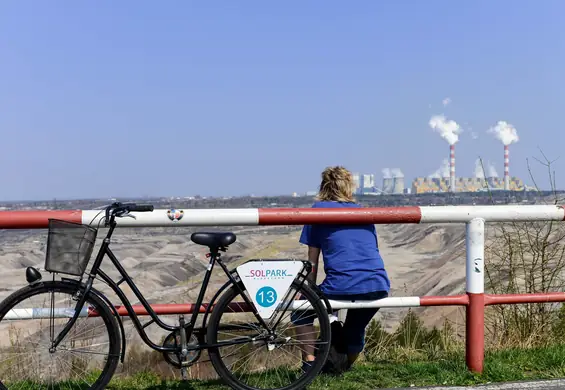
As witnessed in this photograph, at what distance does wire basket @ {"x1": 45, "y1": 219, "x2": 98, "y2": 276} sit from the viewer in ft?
10.7

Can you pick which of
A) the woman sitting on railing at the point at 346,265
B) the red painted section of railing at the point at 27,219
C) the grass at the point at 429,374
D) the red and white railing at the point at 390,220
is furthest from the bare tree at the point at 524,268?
the red painted section of railing at the point at 27,219

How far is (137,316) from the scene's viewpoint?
3561mm

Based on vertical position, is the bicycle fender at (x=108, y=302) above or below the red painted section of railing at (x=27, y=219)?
below

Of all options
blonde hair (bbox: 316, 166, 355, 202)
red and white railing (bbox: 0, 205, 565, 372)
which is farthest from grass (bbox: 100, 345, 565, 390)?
blonde hair (bbox: 316, 166, 355, 202)

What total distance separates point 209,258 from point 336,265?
0.82 metres

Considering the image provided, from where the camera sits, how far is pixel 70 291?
3430mm

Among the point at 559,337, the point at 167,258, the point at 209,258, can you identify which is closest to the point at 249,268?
the point at 209,258

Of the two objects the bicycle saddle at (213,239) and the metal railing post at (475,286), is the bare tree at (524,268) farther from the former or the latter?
the bicycle saddle at (213,239)

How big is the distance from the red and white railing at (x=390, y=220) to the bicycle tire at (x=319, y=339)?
0.13 meters

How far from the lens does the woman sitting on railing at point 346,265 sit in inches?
151

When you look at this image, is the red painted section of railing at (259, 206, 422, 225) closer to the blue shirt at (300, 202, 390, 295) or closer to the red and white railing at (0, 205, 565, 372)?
the red and white railing at (0, 205, 565, 372)

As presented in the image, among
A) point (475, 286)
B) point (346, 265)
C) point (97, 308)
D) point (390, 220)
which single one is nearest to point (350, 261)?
A: point (346, 265)

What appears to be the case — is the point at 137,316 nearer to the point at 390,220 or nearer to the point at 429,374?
the point at 390,220

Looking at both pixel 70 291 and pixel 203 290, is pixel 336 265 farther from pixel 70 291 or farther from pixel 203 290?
pixel 70 291
